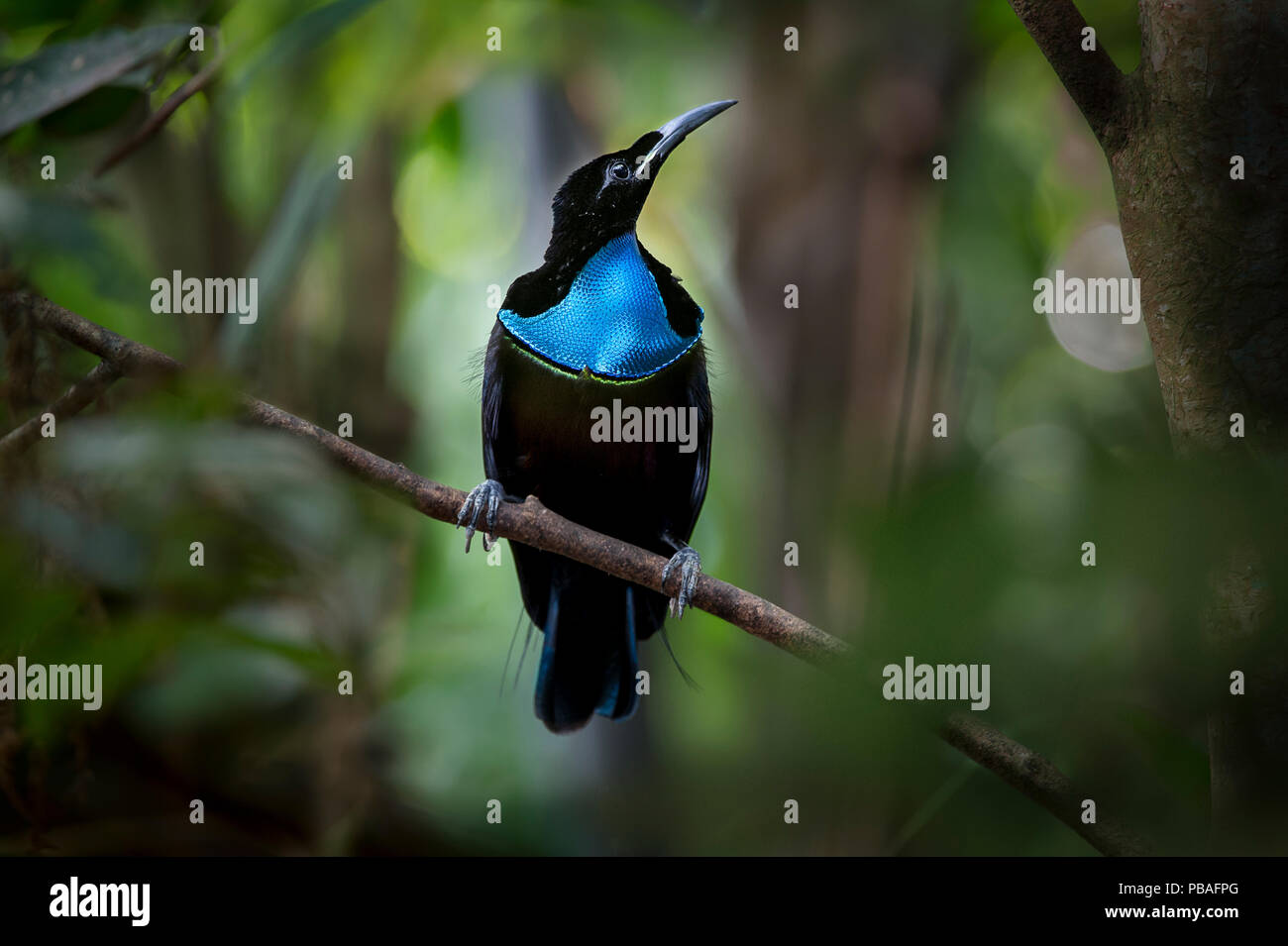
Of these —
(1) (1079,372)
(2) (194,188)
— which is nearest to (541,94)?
(2) (194,188)

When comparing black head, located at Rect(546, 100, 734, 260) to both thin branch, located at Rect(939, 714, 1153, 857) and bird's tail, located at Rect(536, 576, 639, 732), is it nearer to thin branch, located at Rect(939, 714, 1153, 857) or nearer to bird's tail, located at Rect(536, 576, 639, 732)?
bird's tail, located at Rect(536, 576, 639, 732)

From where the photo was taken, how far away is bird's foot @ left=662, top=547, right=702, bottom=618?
52.5 inches

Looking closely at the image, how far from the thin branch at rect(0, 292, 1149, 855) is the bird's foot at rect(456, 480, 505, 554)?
0.05 ft

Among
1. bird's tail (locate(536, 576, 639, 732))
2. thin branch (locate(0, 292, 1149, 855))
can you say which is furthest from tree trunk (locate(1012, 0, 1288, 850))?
bird's tail (locate(536, 576, 639, 732))

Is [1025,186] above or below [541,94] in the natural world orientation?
below

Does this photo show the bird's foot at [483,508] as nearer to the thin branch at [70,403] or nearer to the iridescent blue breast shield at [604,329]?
the iridescent blue breast shield at [604,329]

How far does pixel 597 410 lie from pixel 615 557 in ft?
0.89

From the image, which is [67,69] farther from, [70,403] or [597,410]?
[597,410]

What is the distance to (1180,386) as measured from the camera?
3.92 feet

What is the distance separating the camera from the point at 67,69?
58.5 inches

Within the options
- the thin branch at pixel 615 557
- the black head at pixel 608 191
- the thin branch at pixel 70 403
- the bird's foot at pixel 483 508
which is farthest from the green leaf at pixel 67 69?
the bird's foot at pixel 483 508

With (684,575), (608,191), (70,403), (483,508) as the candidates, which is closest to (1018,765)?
(684,575)
